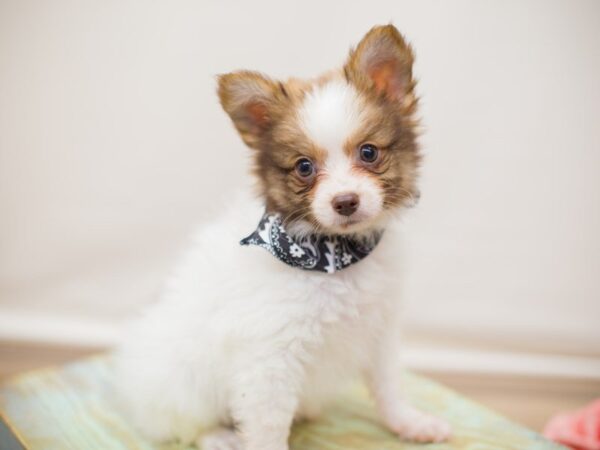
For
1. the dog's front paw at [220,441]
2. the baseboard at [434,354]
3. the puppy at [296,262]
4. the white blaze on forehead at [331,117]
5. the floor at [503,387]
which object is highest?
the white blaze on forehead at [331,117]

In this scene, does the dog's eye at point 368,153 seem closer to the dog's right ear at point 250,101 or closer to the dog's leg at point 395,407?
the dog's right ear at point 250,101

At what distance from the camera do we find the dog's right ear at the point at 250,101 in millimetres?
1803

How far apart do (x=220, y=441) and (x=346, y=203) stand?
1031mm

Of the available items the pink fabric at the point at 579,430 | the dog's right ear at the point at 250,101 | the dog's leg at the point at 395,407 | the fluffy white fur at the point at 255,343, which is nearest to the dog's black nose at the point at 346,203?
the fluffy white fur at the point at 255,343

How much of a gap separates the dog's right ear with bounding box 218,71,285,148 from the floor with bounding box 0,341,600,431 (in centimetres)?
229

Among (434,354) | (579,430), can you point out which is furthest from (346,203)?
(434,354)

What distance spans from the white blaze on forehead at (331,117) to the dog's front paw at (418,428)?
1107 mm

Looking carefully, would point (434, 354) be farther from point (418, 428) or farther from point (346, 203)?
point (346, 203)

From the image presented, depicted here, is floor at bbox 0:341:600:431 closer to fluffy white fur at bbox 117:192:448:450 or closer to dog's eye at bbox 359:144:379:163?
fluffy white fur at bbox 117:192:448:450

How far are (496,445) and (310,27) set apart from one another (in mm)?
2136

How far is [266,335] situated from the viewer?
179cm

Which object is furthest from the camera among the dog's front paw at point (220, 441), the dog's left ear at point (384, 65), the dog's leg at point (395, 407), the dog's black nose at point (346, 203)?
the dog's leg at point (395, 407)

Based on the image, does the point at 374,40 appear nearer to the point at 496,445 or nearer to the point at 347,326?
the point at 347,326

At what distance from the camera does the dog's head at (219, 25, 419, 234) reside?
1.72 meters
